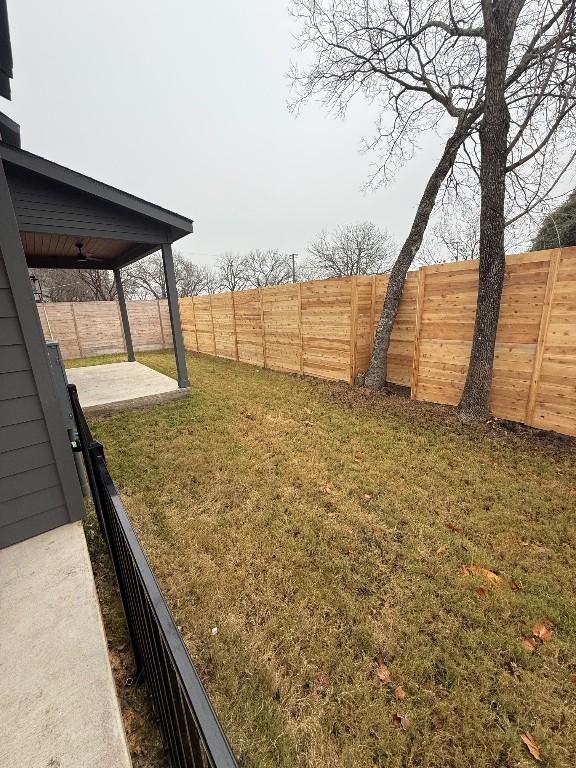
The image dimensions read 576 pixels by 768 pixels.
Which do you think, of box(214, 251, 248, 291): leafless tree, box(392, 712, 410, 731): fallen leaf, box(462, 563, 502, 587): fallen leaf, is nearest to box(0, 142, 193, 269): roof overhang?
box(462, 563, 502, 587): fallen leaf

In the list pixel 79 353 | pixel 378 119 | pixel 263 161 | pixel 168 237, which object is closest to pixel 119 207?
pixel 168 237

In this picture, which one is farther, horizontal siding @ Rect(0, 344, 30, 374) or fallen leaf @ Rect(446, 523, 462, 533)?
fallen leaf @ Rect(446, 523, 462, 533)

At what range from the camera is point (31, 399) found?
2.20 m

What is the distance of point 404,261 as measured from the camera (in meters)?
6.14

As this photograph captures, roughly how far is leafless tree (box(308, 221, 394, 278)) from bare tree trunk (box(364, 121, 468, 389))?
2053cm

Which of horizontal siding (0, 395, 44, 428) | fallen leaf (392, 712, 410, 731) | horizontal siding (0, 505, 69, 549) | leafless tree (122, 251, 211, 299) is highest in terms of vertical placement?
leafless tree (122, 251, 211, 299)

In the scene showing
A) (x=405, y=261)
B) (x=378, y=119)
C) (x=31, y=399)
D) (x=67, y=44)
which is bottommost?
(x=31, y=399)

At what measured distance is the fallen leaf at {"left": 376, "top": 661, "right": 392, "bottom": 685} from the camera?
65.8 inches

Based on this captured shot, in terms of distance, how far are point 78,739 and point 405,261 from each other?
6.97 m

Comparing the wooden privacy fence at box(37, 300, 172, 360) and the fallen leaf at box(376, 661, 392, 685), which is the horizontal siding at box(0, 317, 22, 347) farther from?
the wooden privacy fence at box(37, 300, 172, 360)

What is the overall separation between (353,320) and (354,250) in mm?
22625

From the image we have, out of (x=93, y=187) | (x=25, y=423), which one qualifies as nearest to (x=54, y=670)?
(x=25, y=423)

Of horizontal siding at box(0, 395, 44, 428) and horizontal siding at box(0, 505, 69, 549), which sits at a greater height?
horizontal siding at box(0, 395, 44, 428)

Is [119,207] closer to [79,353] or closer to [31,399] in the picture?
[31,399]
